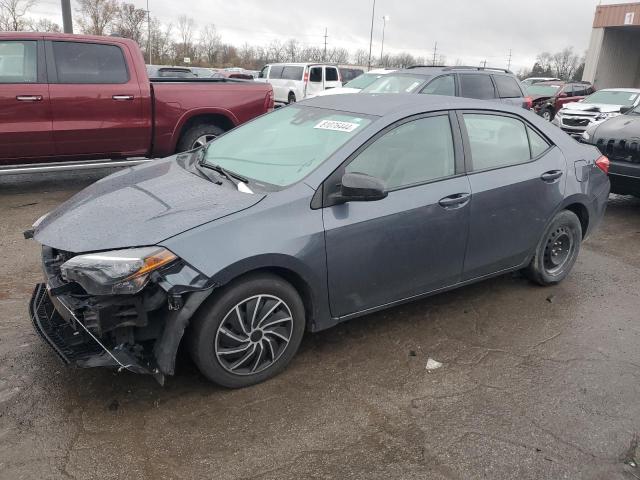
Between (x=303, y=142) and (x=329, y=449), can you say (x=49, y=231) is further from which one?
(x=329, y=449)

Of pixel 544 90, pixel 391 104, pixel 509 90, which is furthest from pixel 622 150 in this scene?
pixel 544 90

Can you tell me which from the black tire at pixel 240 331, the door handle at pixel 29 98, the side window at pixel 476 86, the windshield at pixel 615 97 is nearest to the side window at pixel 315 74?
the windshield at pixel 615 97

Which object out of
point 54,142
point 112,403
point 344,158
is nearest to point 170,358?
point 112,403

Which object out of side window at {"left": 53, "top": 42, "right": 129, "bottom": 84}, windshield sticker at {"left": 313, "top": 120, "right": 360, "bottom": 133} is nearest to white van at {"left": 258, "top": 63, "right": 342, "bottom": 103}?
side window at {"left": 53, "top": 42, "right": 129, "bottom": 84}

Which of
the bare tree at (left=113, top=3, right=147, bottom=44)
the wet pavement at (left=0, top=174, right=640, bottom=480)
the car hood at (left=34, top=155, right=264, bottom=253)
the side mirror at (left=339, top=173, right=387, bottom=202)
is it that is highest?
the bare tree at (left=113, top=3, right=147, bottom=44)

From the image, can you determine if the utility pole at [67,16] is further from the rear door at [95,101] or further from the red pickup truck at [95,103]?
the rear door at [95,101]

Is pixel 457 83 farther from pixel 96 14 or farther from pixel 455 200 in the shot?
pixel 96 14

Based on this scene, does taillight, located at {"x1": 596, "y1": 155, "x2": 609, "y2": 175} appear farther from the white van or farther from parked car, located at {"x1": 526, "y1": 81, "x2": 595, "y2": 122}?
parked car, located at {"x1": 526, "y1": 81, "x2": 595, "y2": 122}

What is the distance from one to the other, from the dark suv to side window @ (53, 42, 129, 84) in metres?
5.08

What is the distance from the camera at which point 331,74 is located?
21.2 m

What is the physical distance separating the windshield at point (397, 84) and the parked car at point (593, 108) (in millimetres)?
7359

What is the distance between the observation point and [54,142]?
654 cm

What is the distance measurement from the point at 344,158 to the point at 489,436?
68.1 inches

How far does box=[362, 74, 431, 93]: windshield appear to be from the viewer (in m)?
9.79
